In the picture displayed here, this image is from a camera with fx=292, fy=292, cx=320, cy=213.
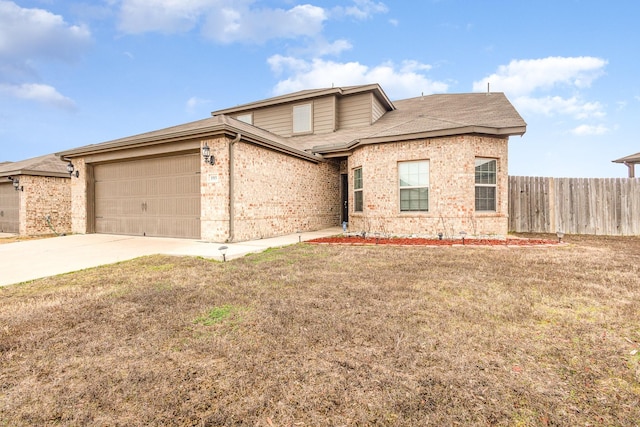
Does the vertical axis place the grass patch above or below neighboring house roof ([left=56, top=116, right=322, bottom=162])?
below

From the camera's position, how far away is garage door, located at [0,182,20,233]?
13617 mm

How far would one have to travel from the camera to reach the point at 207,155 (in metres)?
8.55

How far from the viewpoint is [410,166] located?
9992 mm

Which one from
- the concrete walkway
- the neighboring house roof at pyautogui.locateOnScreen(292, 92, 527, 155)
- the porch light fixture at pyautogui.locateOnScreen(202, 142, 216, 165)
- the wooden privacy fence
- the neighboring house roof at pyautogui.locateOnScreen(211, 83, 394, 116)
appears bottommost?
the concrete walkway

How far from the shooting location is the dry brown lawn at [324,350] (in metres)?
1.73

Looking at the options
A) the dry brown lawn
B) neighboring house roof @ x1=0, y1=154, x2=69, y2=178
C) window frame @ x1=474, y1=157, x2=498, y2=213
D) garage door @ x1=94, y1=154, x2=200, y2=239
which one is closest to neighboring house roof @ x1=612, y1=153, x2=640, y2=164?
window frame @ x1=474, y1=157, x2=498, y2=213

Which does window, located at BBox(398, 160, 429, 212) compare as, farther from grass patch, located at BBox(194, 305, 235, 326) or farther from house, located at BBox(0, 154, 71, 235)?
house, located at BBox(0, 154, 71, 235)

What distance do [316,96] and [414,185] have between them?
809 centimetres

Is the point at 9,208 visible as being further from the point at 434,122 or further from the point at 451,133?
the point at 451,133

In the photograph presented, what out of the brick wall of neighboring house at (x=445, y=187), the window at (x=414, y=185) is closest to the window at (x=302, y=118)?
the brick wall of neighboring house at (x=445, y=187)

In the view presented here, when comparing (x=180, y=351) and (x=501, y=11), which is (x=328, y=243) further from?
(x=501, y=11)

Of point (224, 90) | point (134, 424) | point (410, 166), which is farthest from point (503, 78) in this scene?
point (224, 90)

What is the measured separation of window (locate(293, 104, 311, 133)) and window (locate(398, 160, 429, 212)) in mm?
7126

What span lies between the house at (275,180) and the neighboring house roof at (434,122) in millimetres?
54
